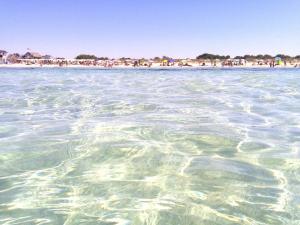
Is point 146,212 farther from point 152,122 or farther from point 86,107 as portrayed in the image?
point 86,107

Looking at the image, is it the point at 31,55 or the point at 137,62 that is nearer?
the point at 137,62

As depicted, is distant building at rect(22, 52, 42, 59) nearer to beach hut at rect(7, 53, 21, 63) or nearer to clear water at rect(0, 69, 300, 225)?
beach hut at rect(7, 53, 21, 63)

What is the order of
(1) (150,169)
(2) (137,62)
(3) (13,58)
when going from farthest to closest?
(3) (13,58) < (2) (137,62) < (1) (150,169)

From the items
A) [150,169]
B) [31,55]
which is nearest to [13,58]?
[31,55]

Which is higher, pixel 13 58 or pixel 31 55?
pixel 31 55

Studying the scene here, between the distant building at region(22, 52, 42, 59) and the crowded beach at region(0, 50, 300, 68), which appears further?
the distant building at region(22, 52, 42, 59)

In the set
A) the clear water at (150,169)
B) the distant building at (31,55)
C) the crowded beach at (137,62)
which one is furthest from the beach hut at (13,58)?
the clear water at (150,169)

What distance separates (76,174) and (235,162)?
1.43m

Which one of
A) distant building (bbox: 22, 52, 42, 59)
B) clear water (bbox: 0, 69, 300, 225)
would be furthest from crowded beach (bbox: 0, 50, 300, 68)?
clear water (bbox: 0, 69, 300, 225)

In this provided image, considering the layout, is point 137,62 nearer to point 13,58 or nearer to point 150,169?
point 13,58

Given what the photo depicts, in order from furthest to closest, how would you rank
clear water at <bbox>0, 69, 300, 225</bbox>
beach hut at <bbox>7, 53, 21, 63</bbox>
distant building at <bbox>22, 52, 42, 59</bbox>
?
1. distant building at <bbox>22, 52, 42, 59</bbox>
2. beach hut at <bbox>7, 53, 21, 63</bbox>
3. clear water at <bbox>0, 69, 300, 225</bbox>

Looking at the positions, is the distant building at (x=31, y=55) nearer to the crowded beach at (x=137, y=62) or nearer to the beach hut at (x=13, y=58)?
the crowded beach at (x=137, y=62)

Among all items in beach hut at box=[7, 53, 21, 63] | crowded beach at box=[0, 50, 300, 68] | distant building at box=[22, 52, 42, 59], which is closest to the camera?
crowded beach at box=[0, 50, 300, 68]

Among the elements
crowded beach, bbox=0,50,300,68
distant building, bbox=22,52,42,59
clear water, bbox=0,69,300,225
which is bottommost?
crowded beach, bbox=0,50,300,68
